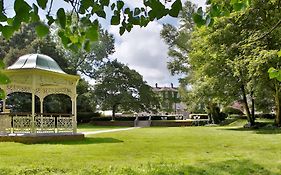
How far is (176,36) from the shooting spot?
45531 mm

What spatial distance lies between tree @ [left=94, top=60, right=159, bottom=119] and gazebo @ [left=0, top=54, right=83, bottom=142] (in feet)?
84.5

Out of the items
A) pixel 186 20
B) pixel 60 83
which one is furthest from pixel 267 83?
pixel 186 20

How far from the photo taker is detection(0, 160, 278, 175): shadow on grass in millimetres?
7789

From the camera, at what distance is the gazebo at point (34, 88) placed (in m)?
16.9

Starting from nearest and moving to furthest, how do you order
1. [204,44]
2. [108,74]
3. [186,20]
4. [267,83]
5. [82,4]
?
[82,4], [267,83], [204,44], [186,20], [108,74]

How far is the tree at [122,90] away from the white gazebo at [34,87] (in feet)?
84.6

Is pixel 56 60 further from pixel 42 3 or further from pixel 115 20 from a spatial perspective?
pixel 42 3

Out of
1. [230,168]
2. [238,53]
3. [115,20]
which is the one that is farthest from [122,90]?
[115,20]

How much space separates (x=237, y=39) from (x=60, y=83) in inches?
504

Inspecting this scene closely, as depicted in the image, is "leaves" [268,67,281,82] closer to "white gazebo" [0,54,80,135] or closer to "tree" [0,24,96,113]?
"white gazebo" [0,54,80,135]

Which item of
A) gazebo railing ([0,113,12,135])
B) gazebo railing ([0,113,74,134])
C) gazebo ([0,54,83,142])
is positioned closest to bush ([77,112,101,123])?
gazebo ([0,54,83,142])

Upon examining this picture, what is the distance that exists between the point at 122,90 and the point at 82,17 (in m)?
42.8

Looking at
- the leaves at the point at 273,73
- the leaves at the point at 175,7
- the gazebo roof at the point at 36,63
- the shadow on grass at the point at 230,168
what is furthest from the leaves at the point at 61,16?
the gazebo roof at the point at 36,63

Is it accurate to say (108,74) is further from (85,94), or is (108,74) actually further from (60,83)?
(60,83)
